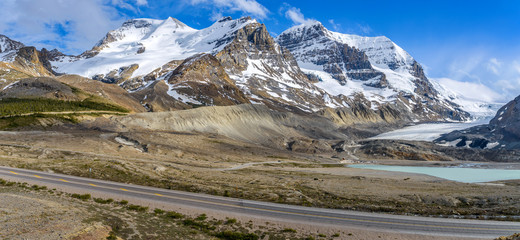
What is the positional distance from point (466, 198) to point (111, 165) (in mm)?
51271

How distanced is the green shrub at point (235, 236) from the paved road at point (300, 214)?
16.1ft

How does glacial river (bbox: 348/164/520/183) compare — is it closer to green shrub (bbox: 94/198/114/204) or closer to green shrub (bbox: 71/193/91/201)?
green shrub (bbox: 94/198/114/204)

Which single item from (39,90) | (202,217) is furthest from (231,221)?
(39,90)

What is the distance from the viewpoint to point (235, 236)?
22219mm

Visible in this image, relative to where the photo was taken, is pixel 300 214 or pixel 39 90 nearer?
pixel 300 214

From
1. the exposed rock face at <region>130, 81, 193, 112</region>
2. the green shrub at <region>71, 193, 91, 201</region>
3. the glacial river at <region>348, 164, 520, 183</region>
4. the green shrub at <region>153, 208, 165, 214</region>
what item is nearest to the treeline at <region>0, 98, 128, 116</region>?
the exposed rock face at <region>130, 81, 193, 112</region>

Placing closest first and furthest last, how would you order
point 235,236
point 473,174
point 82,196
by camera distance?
point 235,236, point 82,196, point 473,174

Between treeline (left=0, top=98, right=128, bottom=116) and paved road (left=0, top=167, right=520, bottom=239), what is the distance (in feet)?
299

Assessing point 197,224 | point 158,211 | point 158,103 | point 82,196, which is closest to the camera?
point 197,224

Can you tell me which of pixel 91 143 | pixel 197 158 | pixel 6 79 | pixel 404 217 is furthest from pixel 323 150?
pixel 6 79

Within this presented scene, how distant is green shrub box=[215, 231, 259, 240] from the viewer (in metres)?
22.0

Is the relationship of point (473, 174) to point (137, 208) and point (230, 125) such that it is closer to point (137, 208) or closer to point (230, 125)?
point (230, 125)

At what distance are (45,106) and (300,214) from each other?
12514cm

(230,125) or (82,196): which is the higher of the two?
(230,125)
